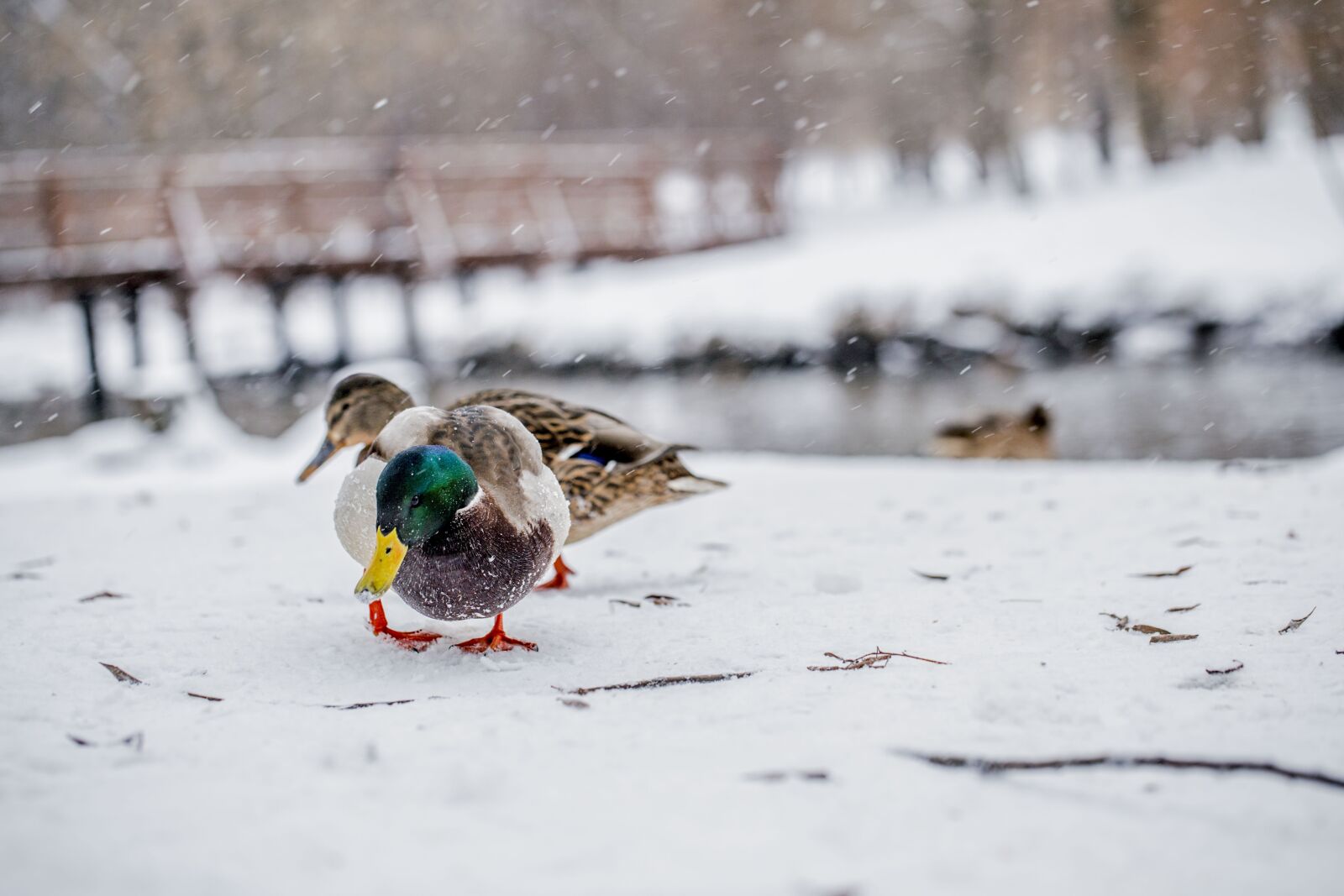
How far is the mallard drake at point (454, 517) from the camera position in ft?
6.71

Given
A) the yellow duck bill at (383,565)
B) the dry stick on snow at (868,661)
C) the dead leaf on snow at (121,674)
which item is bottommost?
the dry stick on snow at (868,661)

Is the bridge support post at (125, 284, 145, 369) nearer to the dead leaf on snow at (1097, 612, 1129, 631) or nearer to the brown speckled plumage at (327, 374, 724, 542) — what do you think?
the brown speckled plumage at (327, 374, 724, 542)

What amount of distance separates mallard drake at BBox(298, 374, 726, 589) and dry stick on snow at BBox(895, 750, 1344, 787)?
1.52 metres

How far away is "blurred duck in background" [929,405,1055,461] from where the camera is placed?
6145mm

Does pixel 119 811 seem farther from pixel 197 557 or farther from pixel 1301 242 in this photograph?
pixel 1301 242

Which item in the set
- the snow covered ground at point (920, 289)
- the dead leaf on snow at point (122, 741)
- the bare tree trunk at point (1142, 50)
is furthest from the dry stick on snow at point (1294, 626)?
the bare tree trunk at point (1142, 50)

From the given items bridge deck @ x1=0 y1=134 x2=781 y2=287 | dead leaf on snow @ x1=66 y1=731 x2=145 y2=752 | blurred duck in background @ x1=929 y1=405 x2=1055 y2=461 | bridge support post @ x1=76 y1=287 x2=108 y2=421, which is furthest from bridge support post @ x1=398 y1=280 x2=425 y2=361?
dead leaf on snow @ x1=66 y1=731 x2=145 y2=752

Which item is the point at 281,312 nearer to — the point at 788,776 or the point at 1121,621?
the point at 1121,621

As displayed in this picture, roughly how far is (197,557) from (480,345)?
10.2 metres

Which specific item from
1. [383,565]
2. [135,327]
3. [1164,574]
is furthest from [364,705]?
[135,327]

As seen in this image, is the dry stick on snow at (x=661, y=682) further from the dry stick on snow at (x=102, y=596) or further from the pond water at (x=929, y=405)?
the pond water at (x=929, y=405)

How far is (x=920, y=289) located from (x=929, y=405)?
4655 mm

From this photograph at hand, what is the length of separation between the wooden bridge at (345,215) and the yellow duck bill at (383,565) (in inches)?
385

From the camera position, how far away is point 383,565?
2014 millimetres
